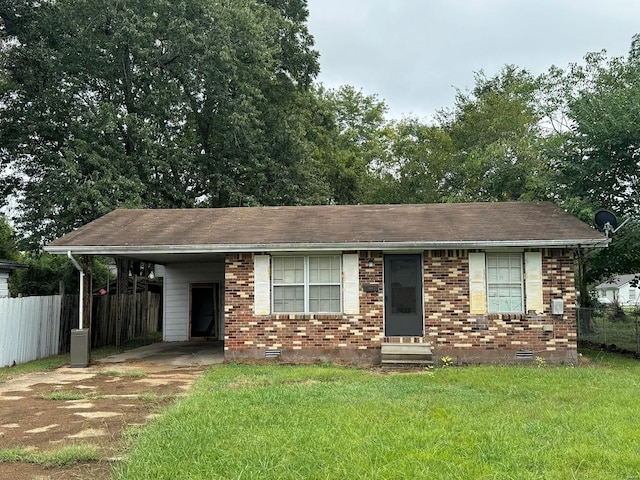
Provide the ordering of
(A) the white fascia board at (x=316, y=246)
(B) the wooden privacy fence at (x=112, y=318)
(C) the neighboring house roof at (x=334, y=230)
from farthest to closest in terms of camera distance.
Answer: (B) the wooden privacy fence at (x=112, y=318)
(C) the neighboring house roof at (x=334, y=230)
(A) the white fascia board at (x=316, y=246)

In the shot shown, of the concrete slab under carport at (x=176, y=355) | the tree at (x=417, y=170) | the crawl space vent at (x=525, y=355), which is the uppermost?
the tree at (x=417, y=170)

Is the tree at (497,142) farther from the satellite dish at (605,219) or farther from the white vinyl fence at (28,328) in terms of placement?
the white vinyl fence at (28,328)

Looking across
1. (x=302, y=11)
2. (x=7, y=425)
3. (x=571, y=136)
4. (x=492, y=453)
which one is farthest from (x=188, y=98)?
(x=492, y=453)

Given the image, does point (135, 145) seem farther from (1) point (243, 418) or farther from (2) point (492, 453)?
(2) point (492, 453)

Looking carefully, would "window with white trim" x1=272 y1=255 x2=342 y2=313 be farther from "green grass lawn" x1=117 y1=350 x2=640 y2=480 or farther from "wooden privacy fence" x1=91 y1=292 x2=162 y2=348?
"wooden privacy fence" x1=91 y1=292 x2=162 y2=348

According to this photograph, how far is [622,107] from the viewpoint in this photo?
13281 millimetres

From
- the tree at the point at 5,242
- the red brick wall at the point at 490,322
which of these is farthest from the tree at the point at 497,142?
the tree at the point at 5,242

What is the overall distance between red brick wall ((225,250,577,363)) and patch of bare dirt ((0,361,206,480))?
1.60m

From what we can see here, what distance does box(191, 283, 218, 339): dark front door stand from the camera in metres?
18.3

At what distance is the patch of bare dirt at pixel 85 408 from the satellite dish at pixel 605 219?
9.03m

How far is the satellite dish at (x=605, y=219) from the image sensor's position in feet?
40.3

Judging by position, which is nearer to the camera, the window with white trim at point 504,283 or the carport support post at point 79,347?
the window with white trim at point 504,283

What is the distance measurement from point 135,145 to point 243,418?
53.7 ft

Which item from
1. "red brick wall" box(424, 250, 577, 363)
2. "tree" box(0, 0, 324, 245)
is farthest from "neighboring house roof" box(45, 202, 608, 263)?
"tree" box(0, 0, 324, 245)
